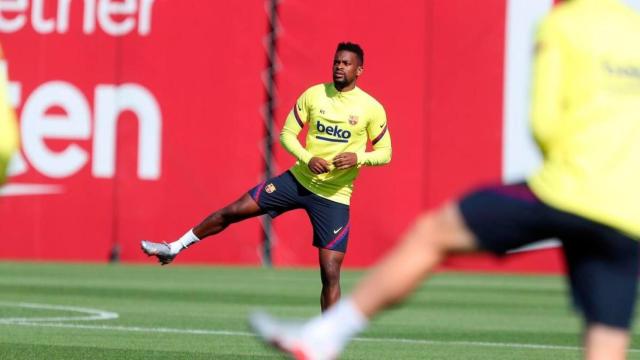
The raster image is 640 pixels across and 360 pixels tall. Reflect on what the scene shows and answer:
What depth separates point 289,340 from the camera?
5.88 metres

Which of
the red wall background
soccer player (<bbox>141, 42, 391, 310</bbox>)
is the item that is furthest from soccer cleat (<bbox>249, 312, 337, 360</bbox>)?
the red wall background

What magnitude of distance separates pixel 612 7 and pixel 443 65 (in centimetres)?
1785

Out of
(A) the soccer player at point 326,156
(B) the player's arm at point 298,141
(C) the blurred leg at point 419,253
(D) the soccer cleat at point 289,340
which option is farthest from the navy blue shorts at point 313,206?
(C) the blurred leg at point 419,253

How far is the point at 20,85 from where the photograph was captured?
79.5ft

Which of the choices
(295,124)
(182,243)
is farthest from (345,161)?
(182,243)

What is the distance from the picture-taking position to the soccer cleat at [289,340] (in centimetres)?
584

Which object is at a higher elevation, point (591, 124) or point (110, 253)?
point (591, 124)

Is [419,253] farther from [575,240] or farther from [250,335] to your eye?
[250,335]

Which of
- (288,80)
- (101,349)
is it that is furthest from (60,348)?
(288,80)

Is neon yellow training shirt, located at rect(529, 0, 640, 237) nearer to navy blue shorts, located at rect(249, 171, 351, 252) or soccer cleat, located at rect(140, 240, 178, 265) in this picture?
navy blue shorts, located at rect(249, 171, 351, 252)

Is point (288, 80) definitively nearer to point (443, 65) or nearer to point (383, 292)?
point (443, 65)

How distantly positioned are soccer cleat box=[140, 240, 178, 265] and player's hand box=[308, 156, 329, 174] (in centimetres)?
137

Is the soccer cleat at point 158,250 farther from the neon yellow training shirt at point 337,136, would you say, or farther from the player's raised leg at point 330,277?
the player's raised leg at point 330,277

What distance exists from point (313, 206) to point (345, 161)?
1.59ft
